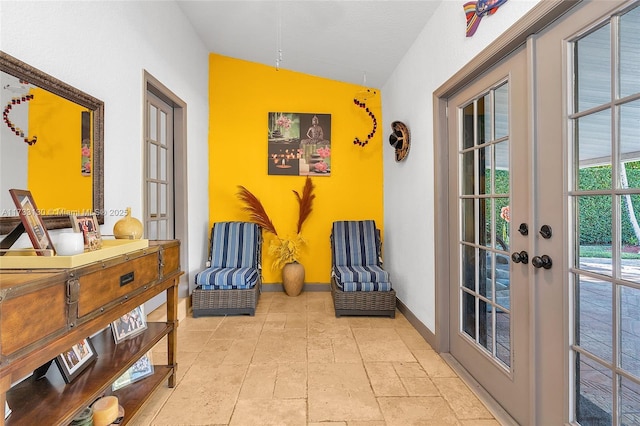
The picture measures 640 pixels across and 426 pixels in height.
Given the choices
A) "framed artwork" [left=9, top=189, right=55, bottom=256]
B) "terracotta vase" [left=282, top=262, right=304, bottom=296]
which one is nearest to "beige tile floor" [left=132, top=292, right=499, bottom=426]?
"terracotta vase" [left=282, top=262, right=304, bottom=296]

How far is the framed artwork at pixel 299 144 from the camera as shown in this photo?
4.14m

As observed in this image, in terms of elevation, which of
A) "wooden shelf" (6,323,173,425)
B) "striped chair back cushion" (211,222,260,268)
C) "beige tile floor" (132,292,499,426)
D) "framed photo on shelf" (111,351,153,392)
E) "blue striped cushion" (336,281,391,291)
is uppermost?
"striped chair back cushion" (211,222,260,268)

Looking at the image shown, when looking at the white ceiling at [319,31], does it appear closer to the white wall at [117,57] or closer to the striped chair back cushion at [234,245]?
the white wall at [117,57]

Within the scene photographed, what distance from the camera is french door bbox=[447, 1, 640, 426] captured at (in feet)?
3.86

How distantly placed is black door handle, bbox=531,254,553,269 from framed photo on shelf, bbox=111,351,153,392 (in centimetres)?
220

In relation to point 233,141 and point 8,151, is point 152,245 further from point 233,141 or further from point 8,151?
point 233,141

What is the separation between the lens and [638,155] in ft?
3.68

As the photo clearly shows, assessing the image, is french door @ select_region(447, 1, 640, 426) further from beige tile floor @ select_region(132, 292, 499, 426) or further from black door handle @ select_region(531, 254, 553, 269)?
beige tile floor @ select_region(132, 292, 499, 426)

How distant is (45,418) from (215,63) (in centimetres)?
404

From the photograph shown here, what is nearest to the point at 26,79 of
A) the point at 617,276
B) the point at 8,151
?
the point at 8,151

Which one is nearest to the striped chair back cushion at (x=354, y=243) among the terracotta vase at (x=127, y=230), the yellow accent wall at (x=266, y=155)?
the yellow accent wall at (x=266, y=155)

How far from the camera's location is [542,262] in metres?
1.50

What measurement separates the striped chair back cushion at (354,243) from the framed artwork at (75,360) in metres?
2.55

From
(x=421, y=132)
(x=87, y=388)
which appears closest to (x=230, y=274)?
(x=87, y=388)
